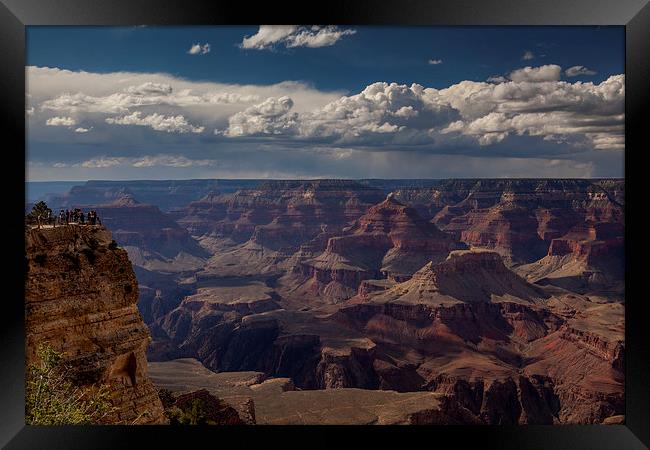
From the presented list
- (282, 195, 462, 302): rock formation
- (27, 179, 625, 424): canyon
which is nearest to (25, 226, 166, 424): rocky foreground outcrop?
(27, 179, 625, 424): canyon

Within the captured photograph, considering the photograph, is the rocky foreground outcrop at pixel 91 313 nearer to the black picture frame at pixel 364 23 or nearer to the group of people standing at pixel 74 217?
the group of people standing at pixel 74 217

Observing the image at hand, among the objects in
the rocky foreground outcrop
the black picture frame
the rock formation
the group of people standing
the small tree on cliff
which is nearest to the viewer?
the black picture frame

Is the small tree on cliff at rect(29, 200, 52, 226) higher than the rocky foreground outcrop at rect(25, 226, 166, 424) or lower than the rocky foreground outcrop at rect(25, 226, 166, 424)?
higher

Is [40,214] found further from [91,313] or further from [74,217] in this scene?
[91,313]

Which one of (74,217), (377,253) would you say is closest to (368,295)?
(377,253)

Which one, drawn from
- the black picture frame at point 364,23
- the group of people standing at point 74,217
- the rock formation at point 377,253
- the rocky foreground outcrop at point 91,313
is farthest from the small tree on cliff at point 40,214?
the rock formation at point 377,253

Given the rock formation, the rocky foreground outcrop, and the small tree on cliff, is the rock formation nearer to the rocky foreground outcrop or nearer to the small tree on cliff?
the rocky foreground outcrop

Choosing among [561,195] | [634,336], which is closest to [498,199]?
[561,195]
